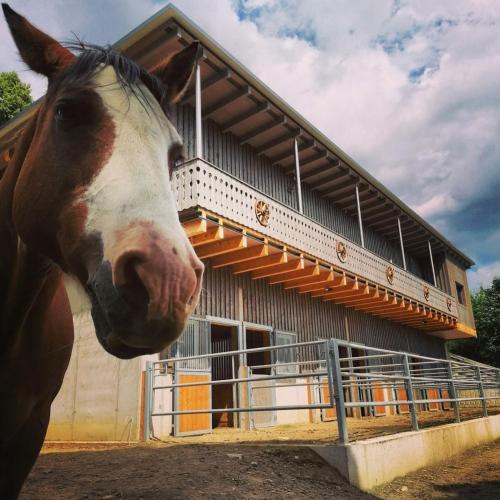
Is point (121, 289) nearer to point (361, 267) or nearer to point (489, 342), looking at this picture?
point (361, 267)

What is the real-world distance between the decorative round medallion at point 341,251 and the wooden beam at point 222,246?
4.10 m

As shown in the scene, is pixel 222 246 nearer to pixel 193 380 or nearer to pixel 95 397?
pixel 193 380

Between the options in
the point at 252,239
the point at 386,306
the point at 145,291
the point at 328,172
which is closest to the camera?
the point at 145,291

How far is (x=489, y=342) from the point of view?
101 feet

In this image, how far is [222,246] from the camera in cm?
976

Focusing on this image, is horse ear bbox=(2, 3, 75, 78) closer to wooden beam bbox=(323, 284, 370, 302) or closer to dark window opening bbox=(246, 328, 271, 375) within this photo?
dark window opening bbox=(246, 328, 271, 375)

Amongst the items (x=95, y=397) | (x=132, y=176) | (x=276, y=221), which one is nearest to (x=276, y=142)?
(x=276, y=221)

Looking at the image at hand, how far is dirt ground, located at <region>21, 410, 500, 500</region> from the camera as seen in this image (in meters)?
4.29

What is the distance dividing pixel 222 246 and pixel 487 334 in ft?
91.5

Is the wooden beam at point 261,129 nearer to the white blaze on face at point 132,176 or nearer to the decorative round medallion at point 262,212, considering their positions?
the decorative round medallion at point 262,212

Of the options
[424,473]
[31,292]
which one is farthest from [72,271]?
[424,473]

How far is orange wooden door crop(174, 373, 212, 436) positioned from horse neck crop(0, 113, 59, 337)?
7072 mm

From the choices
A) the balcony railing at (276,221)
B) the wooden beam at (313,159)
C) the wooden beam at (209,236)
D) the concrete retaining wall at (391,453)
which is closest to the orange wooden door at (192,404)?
the wooden beam at (209,236)

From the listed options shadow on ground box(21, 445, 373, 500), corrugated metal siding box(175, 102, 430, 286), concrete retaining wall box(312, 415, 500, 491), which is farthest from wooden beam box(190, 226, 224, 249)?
concrete retaining wall box(312, 415, 500, 491)
